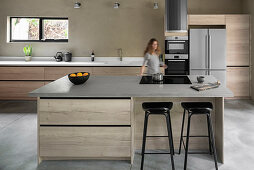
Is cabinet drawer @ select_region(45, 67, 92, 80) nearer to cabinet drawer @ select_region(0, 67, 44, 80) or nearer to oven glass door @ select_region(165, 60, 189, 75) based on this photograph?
cabinet drawer @ select_region(0, 67, 44, 80)

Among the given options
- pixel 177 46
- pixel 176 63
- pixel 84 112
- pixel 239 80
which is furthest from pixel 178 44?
pixel 84 112

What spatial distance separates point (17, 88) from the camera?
6020 millimetres

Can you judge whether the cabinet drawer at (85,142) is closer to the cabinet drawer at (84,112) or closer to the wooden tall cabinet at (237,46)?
the cabinet drawer at (84,112)

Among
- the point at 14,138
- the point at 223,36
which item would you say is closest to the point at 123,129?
the point at 14,138

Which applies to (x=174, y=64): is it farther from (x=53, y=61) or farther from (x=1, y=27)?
(x=1, y=27)

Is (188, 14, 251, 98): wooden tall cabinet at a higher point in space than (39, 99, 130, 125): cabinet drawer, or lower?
higher

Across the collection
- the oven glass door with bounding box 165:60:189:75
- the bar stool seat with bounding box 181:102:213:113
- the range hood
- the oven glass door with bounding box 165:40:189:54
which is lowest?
the bar stool seat with bounding box 181:102:213:113

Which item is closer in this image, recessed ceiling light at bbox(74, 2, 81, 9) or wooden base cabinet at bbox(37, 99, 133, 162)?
wooden base cabinet at bbox(37, 99, 133, 162)

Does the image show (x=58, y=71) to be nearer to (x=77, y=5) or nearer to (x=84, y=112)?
(x=77, y=5)

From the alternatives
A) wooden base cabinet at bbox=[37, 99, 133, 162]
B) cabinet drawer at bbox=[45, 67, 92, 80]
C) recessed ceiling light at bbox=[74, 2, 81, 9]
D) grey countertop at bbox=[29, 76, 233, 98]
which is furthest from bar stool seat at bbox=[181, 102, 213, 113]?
recessed ceiling light at bbox=[74, 2, 81, 9]

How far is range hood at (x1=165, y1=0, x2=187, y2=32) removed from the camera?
13.7 ft

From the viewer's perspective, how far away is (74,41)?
6688mm

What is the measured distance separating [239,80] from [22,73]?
16.3ft

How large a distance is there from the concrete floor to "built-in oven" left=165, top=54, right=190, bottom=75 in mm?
1683
